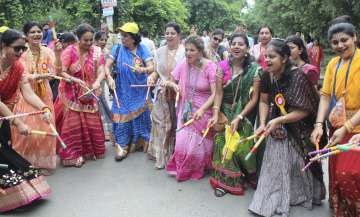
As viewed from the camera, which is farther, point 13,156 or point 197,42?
point 197,42

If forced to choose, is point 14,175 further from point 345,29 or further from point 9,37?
point 345,29

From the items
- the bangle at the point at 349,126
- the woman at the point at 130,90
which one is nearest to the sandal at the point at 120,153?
the woman at the point at 130,90

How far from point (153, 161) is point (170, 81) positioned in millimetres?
1193

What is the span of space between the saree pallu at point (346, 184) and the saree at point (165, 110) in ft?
7.45

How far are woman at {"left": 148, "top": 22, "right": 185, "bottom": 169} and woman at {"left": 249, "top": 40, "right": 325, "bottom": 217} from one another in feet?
5.09

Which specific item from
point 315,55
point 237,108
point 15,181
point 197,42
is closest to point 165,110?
point 197,42

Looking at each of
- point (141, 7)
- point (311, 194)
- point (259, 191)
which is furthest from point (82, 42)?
point (141, 7)

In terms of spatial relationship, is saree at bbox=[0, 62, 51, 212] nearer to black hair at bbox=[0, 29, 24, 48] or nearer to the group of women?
the group of women

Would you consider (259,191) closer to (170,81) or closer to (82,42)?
(170,81)

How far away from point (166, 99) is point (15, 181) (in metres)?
2.16

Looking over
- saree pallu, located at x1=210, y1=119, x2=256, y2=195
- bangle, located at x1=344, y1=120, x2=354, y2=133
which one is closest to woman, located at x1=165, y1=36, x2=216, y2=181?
saree pallu, located at x1=210, y1=119, x2=256, y2=195

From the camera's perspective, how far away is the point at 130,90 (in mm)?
5676

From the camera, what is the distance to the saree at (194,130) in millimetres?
4672

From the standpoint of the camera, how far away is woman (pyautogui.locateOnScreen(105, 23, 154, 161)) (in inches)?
220
